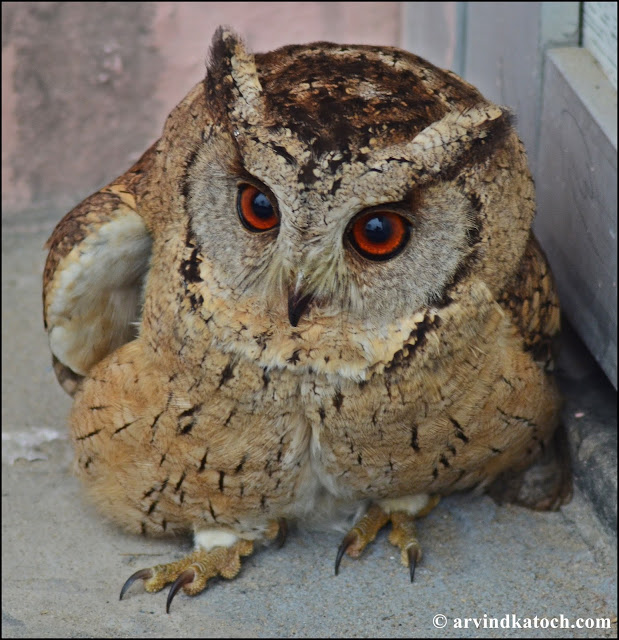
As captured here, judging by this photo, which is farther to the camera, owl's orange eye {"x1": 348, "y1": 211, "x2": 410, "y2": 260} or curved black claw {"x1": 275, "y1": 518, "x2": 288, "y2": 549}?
curved black claw {"x1": 275, "y1": 518, "x2": 288, "y2": 549}

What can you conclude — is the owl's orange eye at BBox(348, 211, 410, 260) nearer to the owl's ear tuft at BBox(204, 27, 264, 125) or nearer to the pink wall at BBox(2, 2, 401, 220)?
the owl's ear tuft at BBox(204, 27, 264, 125)

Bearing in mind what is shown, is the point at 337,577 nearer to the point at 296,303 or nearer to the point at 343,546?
the point at 343,546

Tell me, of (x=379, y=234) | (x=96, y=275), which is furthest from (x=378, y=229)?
(x=96, y=275)

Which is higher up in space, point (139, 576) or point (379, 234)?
point (379, 234)

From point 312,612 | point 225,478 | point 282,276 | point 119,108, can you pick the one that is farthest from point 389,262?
point 119,108

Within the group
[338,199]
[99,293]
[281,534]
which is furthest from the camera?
[281,534]

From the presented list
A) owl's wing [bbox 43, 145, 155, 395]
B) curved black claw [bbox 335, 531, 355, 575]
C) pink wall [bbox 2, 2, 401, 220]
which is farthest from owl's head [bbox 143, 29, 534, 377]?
pink wall [bbox 2, 2, 401, 220]

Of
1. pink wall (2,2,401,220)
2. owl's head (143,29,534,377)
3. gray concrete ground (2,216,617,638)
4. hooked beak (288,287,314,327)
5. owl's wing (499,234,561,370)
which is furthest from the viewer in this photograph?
pink wall (2,2,401,220)
